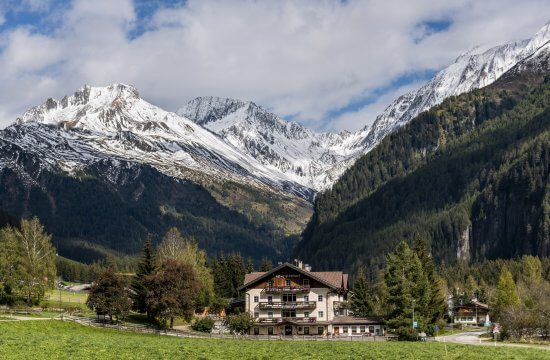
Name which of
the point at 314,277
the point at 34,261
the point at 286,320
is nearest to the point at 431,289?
the point at 314,277

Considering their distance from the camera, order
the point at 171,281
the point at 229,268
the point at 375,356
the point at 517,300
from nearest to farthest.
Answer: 1. the point at 375,356
2. the point at 171,281
3. the point at 517,300
4. the point at 229,268

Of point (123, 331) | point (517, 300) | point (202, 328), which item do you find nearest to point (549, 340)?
point (517, 300)

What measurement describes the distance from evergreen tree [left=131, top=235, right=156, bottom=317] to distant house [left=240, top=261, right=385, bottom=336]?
49.5 ft

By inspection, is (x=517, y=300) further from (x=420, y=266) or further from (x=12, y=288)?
(x=12, y=288)

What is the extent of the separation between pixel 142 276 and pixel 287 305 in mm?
23331

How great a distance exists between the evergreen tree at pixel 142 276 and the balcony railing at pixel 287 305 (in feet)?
60.5

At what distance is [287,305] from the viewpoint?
126375 mm

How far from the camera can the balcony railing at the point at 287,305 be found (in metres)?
126

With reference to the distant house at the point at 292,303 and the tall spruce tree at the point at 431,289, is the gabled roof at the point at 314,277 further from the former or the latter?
the tall spruce tree at the point at 431,289

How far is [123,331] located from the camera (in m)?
99.1

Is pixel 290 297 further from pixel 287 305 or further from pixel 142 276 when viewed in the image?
pixel 142 276

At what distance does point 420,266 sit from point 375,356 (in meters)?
53.0

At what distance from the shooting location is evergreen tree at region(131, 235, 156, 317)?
121 m

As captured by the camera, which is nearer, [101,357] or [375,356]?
[101,357]
